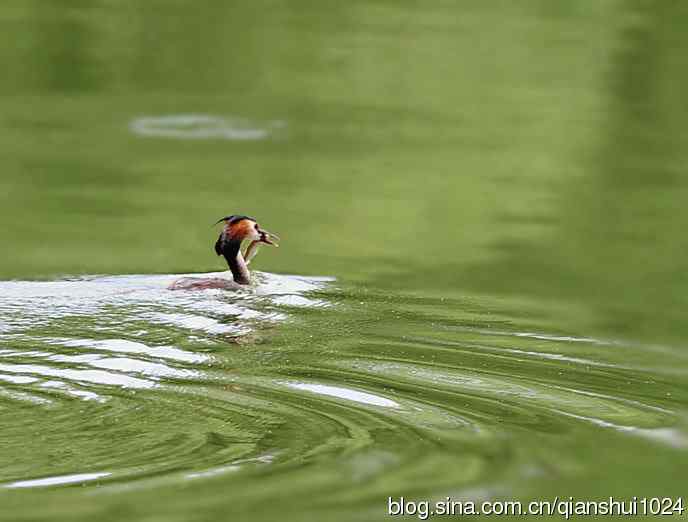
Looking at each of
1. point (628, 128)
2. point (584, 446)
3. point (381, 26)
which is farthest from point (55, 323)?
point (381, 26)

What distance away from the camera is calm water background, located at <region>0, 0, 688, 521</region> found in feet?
19.8

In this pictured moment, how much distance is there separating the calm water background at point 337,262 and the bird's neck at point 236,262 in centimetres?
21

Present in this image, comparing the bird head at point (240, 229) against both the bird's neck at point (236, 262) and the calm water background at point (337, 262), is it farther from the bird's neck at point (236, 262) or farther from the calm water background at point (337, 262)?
the calm water background at point (337, 262)

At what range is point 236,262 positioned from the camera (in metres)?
9.50

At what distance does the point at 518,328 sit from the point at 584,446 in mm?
2221

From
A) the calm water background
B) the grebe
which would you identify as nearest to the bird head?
the grebe

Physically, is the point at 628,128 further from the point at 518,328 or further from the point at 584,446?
the point at 584,446

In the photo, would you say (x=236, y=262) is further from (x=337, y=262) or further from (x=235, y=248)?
(x=337, y=262)

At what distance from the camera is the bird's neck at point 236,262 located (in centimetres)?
947

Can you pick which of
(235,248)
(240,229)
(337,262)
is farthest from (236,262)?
(337,262)

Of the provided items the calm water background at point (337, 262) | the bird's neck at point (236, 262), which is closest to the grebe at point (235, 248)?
the bird's neck at point (236, 262)

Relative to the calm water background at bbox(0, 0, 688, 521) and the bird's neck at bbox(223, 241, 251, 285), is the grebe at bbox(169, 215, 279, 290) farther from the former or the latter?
the calm water background at bbox(0, 0, 688, 521)

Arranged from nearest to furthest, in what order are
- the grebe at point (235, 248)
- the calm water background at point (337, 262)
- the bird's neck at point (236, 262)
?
the calm water background at point (337, 262) < the grebe at point (235, 248) < the bird's neck at point (236, 262)

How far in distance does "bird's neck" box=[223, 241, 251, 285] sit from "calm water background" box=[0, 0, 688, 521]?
21 cm
